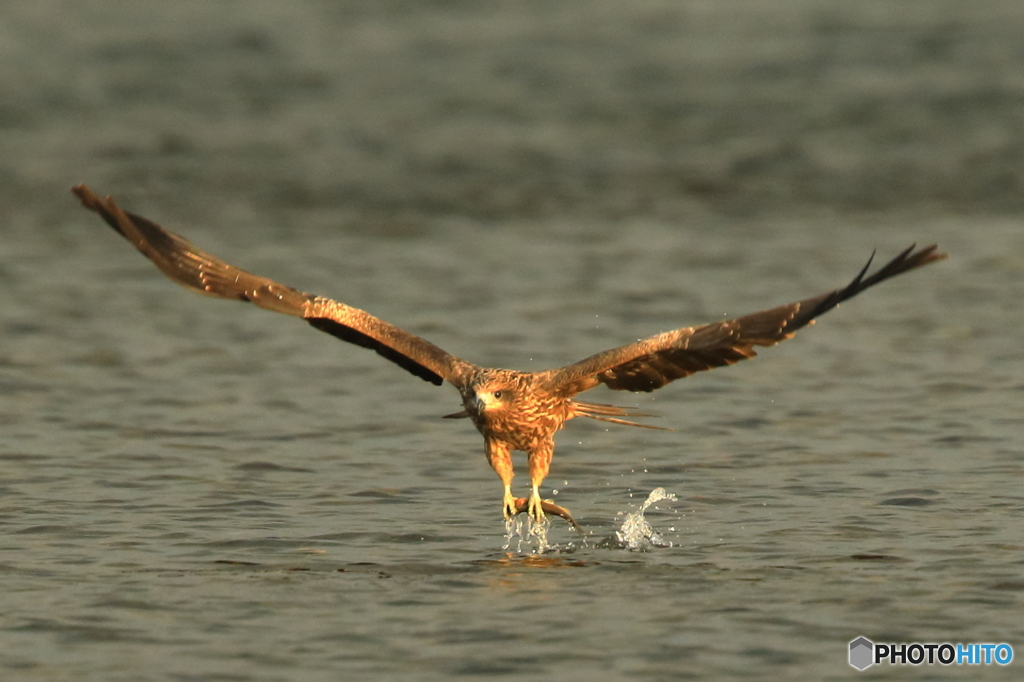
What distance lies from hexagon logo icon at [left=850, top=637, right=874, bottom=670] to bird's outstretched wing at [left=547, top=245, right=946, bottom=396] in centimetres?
153

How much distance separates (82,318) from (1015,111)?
1313 cm

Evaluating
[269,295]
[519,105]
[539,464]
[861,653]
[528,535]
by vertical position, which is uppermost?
[519,105]

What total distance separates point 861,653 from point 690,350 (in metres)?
Answer: 1.98

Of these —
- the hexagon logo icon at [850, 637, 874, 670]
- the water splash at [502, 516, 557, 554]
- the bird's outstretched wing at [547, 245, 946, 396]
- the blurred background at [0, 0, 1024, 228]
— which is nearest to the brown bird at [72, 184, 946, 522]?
the bird's outstretched wing at [547, 245, 946, 396]

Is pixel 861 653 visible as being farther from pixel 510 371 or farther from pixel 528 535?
pixel 510 371

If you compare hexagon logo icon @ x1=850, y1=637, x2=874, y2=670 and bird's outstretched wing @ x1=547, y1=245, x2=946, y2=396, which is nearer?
hexagon logo icon @ x1=850, y1=637, x2=874, y2=670

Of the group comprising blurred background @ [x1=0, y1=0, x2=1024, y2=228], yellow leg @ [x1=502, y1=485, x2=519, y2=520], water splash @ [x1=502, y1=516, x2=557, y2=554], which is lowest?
water splash @ [x1=502, y1=516, x2=557, y2=554]

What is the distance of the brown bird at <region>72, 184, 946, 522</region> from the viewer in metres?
8.70

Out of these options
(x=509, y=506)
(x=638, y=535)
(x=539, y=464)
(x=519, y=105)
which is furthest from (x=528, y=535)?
(x=519, y=105)

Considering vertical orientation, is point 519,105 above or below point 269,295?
above

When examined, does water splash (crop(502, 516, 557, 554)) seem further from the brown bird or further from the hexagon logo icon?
the hexagon logo icon

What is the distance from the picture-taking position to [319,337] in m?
14.4

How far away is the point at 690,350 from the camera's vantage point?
8719 millimetres

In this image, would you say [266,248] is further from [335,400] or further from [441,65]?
[441,65]
